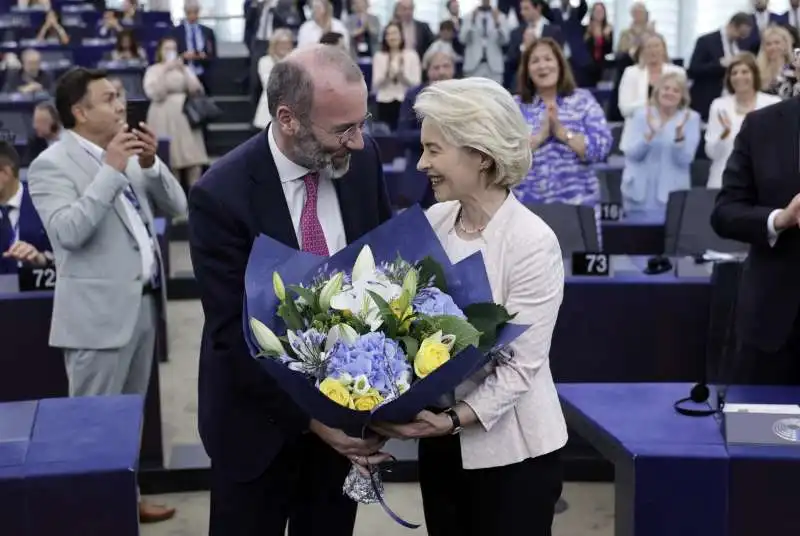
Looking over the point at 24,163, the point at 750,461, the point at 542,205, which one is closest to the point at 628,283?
the point at 542,205

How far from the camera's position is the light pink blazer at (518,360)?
1941mm

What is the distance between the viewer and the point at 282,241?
203 cm

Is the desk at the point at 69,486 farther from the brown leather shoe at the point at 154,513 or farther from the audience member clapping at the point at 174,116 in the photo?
the audience member clapping at the point at 174,116

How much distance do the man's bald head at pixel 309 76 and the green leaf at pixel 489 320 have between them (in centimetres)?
44

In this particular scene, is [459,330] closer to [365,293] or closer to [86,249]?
[365,293]

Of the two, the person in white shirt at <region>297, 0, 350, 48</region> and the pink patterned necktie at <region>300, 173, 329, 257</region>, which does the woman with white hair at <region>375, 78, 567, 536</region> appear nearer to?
the pink patterned necktie at <region>300, 173, 329, 257</region>

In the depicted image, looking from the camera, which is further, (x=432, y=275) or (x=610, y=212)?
(x=610, y=212)

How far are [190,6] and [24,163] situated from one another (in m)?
4.32

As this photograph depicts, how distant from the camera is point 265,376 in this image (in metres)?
1.98

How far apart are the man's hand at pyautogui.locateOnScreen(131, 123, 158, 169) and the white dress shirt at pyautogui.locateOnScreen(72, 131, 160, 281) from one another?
3 centimetres

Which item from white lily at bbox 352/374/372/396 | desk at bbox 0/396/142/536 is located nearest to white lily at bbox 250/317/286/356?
white lily at bbox 352/374/372/396

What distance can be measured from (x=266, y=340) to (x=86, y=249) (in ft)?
5.47

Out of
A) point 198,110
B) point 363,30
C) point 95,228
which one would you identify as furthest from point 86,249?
point 363,30

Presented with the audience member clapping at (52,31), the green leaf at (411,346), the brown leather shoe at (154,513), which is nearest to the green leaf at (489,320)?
the green leaf at (411,346)
